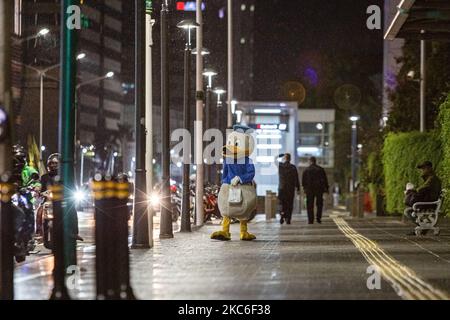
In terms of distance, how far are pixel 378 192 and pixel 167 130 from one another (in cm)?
2144

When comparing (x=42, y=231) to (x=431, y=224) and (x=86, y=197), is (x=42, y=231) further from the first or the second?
(x=86, y=197)

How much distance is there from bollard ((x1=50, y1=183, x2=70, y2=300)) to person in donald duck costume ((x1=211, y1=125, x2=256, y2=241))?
9.71m

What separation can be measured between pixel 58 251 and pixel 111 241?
513 mm

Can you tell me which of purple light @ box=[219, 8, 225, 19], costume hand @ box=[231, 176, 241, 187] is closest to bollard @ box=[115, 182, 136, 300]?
costume hand @ box=[231, 176, 241, 187]

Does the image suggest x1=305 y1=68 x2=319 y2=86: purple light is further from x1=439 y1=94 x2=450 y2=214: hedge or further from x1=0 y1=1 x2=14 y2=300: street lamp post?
x1=0 y1=1 x2=14 y2=300: street lamp post

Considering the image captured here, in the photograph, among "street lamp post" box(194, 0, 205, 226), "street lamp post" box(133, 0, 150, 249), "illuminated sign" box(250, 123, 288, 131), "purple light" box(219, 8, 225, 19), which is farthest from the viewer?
"purple light" box(219, 8, 225, 19)

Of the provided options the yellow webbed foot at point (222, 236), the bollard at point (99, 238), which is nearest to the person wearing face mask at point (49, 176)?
the yellow webbed foot at point (222, 236)

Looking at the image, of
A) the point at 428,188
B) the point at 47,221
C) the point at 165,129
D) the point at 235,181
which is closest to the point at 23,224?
the point at 47,221

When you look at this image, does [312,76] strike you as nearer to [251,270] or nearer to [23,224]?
[23,224]

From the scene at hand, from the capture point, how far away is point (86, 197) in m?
53.9

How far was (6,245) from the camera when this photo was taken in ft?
35.4

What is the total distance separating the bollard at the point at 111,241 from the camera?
10586 mm

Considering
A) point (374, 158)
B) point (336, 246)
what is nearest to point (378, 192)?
point (374, 158)

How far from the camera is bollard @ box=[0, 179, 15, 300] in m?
10.8
